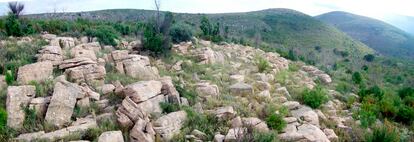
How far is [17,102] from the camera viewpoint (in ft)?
28.4

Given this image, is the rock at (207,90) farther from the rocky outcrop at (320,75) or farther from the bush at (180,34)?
the rocky outcrop at (320,75)

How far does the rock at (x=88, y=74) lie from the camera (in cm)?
1034

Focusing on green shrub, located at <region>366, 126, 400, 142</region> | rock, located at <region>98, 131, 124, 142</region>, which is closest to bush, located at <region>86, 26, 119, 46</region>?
rock, located at <region>98, 131, 124, 142</region>

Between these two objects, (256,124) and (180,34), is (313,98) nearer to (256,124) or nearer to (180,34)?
(256,124)

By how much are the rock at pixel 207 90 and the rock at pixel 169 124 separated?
77.1 inches

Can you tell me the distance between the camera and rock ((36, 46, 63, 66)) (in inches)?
443

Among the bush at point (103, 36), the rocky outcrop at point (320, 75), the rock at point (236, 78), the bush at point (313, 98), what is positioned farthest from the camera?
the rocky outcrop at point (320, 75)

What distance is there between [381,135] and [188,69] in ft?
22.5

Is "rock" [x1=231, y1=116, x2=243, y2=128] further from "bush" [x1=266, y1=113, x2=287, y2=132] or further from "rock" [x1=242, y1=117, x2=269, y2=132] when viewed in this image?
"bush" [x1=266, y1=113, x2=287, y2=132]

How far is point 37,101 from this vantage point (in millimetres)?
8781

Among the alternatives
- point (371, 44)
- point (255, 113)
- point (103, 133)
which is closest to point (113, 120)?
point (103, 133)

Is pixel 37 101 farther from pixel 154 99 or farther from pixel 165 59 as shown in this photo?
pixel 165 59

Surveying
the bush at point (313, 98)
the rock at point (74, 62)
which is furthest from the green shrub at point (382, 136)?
the rock at point (74, 62)

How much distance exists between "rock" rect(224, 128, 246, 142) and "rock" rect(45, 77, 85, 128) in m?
3.43
